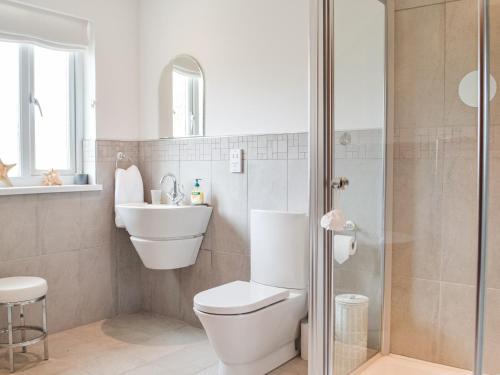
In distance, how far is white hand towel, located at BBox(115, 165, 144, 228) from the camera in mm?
3277

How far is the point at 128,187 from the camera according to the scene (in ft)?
10.9

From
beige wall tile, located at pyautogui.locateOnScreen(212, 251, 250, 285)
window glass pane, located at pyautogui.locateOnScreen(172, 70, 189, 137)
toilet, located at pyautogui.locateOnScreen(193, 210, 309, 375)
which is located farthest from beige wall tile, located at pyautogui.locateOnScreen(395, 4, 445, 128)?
window glass pane, located at pyautogui.locateOnScreen(172, 70, 189, 137)

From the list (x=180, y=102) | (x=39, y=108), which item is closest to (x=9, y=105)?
(x=39, y=108)

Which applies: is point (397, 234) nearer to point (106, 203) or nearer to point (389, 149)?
point (389, 149)

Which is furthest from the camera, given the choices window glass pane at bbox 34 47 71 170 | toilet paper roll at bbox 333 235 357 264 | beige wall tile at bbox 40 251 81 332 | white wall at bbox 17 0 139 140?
white wall at bbox 17 0 139 140

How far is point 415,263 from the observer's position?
2.12 metres

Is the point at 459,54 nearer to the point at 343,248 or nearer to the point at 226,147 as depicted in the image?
the point at 343,248

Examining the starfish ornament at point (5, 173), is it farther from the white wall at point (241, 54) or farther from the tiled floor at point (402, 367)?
the tiled floor at point (402, 367)

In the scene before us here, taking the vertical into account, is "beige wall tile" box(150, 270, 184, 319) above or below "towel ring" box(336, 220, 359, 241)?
below

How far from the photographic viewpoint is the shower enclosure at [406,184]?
174cm

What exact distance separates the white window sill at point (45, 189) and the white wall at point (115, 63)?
36 centimetres

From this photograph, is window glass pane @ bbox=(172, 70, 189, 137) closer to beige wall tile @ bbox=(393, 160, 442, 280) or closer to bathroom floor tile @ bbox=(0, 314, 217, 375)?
bathroom floor tile @ bbox=(0, 314, 217, 375)

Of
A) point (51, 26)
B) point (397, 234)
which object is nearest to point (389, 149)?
point (397, 234)

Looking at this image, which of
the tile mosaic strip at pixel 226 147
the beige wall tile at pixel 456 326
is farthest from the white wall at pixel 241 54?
the beige wall tile at pixel 456 326
